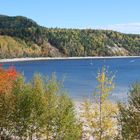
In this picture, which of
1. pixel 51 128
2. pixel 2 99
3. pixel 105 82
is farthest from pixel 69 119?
pixel 2 99

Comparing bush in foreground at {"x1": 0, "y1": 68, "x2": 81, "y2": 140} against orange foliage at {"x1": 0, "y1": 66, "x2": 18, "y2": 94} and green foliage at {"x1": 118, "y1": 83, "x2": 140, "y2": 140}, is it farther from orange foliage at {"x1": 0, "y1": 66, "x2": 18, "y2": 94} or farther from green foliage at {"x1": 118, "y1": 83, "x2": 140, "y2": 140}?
green foliage at {"x1": 118, "y1": 83, "x2": 140, "y2": 140}

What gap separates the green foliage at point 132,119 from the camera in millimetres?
40969

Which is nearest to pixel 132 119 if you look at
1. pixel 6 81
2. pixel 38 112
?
pixel 38 112

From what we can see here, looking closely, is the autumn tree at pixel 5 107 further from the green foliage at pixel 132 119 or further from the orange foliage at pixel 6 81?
the green foliage at pixel 132 119

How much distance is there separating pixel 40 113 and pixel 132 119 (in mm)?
10640

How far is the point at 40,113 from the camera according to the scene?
160 ft

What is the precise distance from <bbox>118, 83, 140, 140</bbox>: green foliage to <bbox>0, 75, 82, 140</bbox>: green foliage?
17.2 ft

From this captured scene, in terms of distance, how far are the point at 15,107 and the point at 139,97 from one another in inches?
541

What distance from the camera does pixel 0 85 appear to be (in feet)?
180

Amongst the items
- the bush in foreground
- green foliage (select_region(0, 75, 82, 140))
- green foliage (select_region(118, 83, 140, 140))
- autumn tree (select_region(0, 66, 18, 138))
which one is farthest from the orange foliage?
green foliage (select_region(118, 83, 140, 140))

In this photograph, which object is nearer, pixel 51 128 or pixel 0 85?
pixel 51 128

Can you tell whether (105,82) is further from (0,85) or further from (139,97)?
(0,85)

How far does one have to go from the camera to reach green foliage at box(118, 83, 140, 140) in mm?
40969

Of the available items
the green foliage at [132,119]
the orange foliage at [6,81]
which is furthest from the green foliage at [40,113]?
the green foliage at [132,119]
